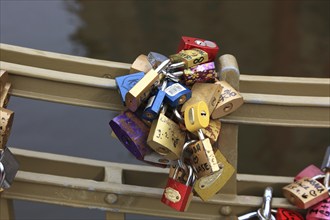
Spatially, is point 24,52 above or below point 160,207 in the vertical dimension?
above

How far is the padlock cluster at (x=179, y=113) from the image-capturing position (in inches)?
41.0

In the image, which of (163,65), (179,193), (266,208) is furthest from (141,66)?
(266,208)

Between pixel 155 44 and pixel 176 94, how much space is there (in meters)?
1.99

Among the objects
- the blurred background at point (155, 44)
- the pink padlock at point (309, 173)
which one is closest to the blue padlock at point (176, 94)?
the pink padlock at point (309, 173)

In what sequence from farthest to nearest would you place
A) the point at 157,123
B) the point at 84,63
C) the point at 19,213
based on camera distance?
1. the point at 19,213
2. the point at 84,63
3. the point at 157,123

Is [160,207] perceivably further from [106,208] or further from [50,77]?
[50,77]

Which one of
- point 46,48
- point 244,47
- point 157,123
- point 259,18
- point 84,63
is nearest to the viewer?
point 157,123

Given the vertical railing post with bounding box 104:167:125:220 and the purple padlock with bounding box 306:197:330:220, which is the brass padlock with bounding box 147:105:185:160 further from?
the purple padlock with bounding box 306:197:330:220

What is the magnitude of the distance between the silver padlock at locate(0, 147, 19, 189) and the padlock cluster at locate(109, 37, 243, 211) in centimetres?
21

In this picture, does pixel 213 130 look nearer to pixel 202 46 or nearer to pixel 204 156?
pixel 204 156

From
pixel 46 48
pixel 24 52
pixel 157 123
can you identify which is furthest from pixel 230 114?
pixel 46 48

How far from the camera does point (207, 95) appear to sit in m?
1.07

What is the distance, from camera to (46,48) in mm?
2762

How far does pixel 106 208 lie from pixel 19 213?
0.95 m
